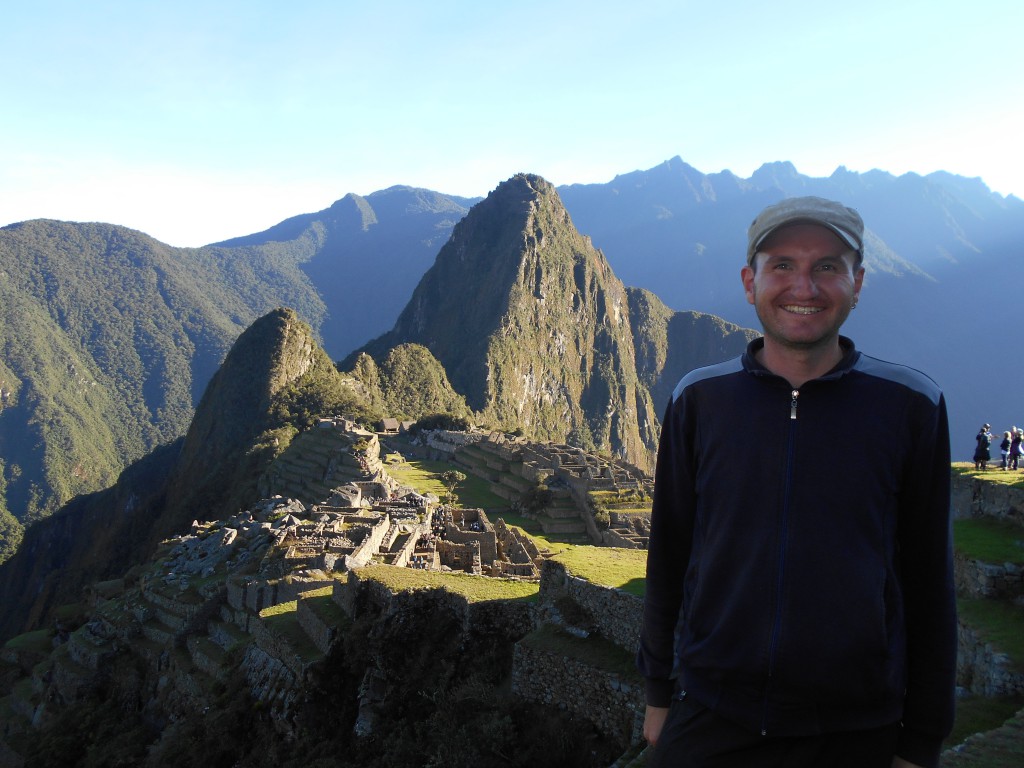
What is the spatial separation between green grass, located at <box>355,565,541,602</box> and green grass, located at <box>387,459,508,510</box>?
2028 centimetres

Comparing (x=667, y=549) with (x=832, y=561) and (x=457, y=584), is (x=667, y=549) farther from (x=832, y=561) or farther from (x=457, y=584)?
(x=457, y=584)

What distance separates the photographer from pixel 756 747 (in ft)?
7.63

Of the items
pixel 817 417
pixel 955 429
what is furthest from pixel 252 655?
pixel 955 429

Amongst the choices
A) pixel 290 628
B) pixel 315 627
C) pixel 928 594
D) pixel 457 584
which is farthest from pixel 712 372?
pixel 290 628

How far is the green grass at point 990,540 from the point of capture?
298 inches

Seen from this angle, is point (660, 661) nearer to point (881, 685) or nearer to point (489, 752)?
point (881, 685)

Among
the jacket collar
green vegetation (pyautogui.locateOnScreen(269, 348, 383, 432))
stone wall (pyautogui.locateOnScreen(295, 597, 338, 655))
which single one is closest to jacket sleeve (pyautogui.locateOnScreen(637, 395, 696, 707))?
the jacket collar

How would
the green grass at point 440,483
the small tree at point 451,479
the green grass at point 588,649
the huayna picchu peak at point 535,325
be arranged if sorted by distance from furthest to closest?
1. the huayna picchu peak at point 535,325
2. the small tree at point 451,479
3. the green grass at point 440,483
4. the green grass at point 588,649

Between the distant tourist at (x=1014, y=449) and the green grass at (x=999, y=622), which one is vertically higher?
the distant tourist at (x=1014, y=449)

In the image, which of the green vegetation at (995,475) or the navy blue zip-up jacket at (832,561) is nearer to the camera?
the navy blue zip-up jacket at (832,561)

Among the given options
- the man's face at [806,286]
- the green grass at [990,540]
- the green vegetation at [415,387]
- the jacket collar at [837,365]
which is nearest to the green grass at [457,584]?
the green grass at [990,540]

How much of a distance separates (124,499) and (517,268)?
251ft

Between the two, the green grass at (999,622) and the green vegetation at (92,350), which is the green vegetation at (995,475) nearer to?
the green grass at (999,622)

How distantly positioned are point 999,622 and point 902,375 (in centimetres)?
597
